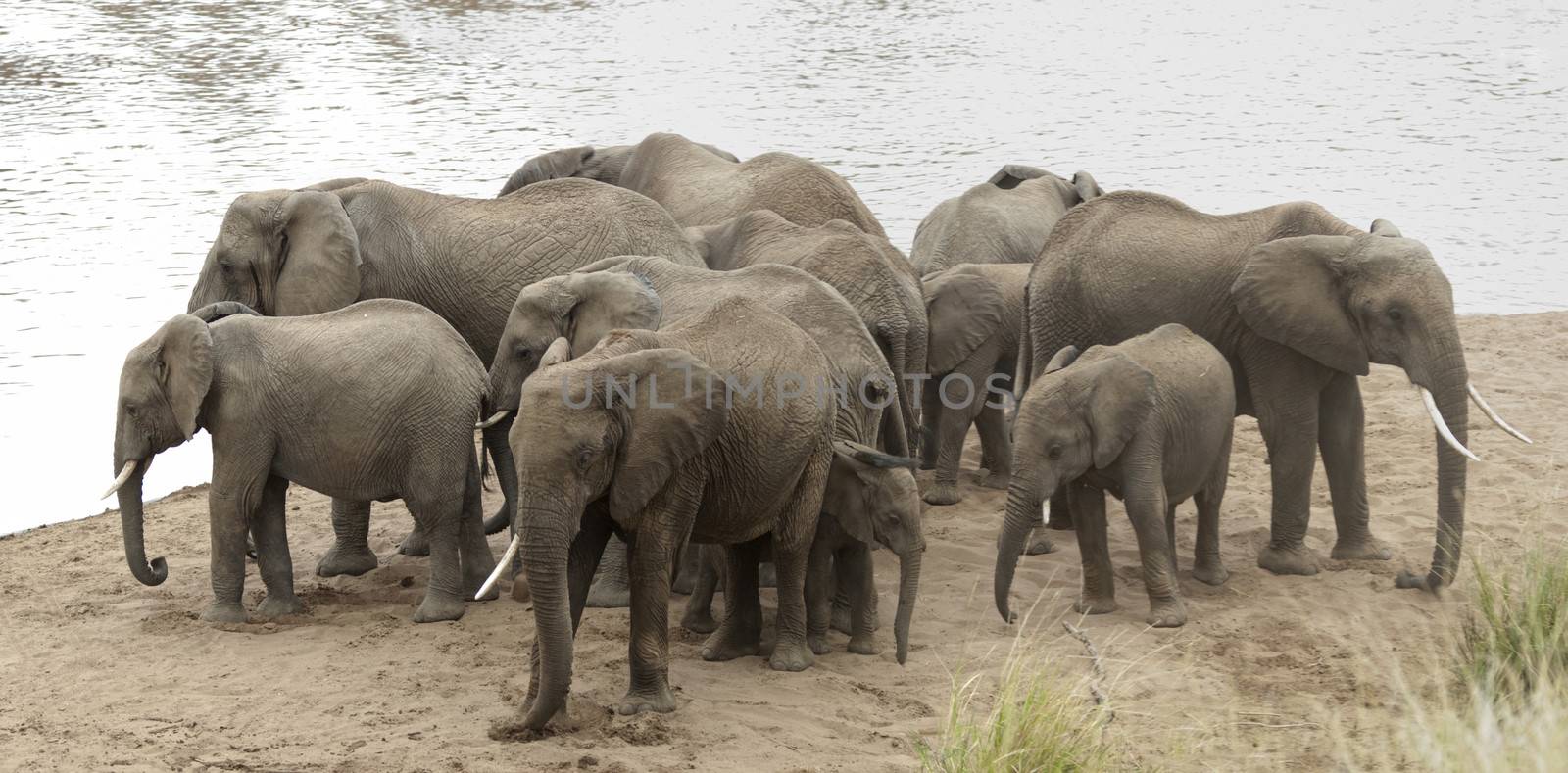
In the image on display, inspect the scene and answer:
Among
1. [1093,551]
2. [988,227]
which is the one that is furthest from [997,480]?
[1093,551]

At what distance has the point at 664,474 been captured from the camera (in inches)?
264

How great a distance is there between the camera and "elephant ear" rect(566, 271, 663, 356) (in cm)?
781

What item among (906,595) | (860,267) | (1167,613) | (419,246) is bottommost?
(1167,613)

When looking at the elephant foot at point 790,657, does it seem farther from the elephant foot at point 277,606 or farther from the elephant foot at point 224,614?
the elephant foot at point 224,614

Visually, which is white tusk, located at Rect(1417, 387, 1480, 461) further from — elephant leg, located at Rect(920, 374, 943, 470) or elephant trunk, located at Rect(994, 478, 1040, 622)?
elephant leg, located at Rect(920, 374, 943, 470)

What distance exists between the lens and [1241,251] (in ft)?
Answer: 30.1

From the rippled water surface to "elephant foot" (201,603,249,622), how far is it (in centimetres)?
289

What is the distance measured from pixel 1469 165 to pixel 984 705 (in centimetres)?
1616

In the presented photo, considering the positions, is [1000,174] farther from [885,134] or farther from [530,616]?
[885,134]

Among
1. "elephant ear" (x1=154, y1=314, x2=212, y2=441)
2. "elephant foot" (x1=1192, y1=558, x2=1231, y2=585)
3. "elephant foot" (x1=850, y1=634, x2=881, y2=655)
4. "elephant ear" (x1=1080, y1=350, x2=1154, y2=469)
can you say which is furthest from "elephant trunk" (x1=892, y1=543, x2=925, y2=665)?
"elephant ear" (x1=154, y1=314, x2=212, y2=441)

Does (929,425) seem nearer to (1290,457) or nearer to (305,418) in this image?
(1290,457)

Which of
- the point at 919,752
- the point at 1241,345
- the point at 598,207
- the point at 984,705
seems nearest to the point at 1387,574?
the point at 1241,345

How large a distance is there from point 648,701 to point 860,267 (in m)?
2.66

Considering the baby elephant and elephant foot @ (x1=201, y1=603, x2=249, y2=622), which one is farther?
elephant foot @ (x1=201, y1=603, x2=249, y2=622)
